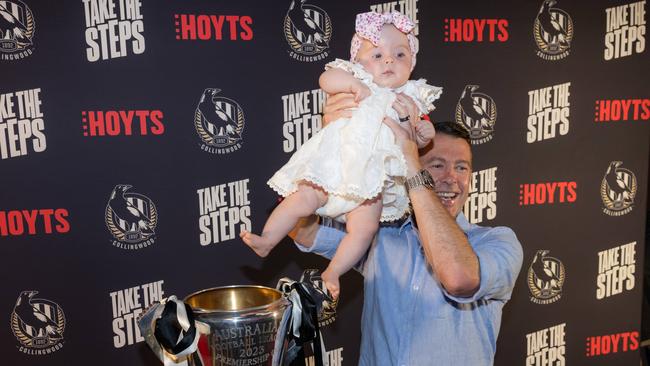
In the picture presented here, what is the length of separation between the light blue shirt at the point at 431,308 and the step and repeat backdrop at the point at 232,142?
1.11 metres

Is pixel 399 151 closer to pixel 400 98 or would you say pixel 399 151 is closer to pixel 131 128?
pixel 400 98

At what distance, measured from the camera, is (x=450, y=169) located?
6.35ft

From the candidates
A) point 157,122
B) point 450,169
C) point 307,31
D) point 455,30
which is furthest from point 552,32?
point 157,122

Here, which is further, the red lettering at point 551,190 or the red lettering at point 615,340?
the red lettering at point 615,340

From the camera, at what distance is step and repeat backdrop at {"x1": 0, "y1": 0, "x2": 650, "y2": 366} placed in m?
2.52

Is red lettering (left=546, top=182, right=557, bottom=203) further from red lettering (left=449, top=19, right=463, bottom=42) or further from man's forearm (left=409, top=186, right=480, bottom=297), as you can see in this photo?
man's forearm (left=409, top=186, right=480, bottom=297)

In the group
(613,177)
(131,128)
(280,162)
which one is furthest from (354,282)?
(613,177)

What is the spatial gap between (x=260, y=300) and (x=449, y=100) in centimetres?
185

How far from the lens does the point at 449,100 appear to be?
2.88 metres

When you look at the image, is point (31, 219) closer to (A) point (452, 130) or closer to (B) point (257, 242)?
(B) point (257, 242)

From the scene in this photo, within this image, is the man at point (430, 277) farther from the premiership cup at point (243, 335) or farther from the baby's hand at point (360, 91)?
the premiership cup at point (243, 335)

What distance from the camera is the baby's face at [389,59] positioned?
162cm

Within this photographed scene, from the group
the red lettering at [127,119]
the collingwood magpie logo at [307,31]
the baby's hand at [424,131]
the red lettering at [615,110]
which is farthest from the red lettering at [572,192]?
the red lettering at [127,119]

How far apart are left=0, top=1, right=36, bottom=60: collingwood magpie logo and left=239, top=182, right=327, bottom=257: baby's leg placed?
1589mm
